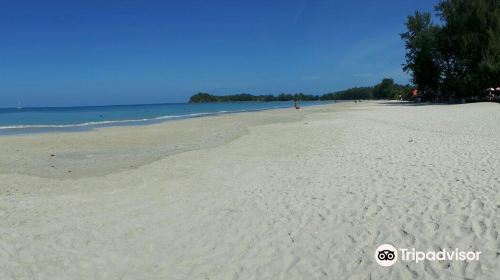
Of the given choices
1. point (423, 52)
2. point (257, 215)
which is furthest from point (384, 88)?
point (257, 215)

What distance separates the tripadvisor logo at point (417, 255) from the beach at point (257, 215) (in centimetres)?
10

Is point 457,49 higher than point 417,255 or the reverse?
higher

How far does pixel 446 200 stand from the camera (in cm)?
652

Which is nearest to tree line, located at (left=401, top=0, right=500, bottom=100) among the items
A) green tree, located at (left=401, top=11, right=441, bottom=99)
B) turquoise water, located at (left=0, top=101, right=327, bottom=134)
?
green tree, located at (left=401, top=11, right=441, bottom=99)

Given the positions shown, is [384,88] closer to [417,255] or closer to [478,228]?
[478,228]

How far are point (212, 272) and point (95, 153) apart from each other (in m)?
12.2

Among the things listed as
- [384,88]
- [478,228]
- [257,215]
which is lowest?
[257,215]

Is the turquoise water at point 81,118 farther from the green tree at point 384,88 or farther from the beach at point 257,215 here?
the green tree at point 384,88

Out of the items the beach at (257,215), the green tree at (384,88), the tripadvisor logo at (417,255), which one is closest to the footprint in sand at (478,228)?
the beach at (257,215)

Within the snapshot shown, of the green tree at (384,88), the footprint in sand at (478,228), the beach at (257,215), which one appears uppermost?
the green tree at (384,88)

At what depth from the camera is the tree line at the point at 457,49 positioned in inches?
1657

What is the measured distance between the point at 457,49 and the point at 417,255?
49108mm

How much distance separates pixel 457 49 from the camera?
152 ft

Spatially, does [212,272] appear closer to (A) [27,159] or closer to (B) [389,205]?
(B) [389,205]
